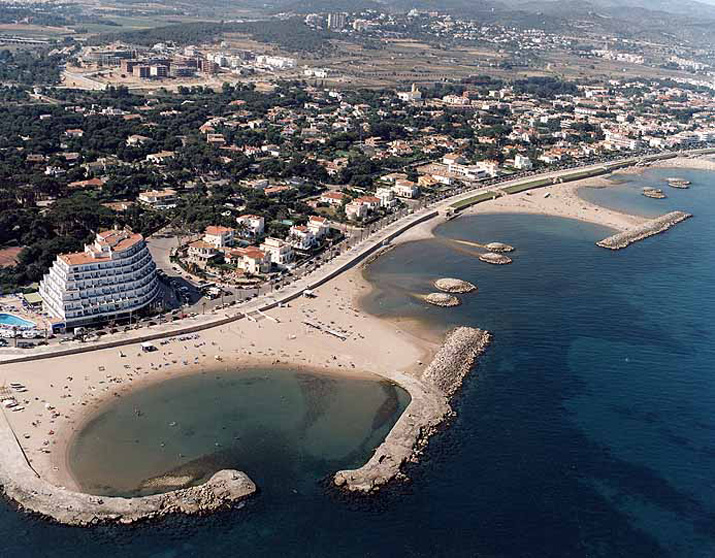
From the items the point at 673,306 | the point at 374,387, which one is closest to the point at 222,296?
the point at 374,387

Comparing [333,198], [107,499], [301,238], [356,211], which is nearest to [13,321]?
[107,499]

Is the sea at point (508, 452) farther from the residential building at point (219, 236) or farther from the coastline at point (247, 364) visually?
the residential building at point (219, 236)

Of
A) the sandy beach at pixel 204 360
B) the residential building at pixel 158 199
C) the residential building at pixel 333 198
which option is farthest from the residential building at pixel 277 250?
the residential building at pixel 158 199

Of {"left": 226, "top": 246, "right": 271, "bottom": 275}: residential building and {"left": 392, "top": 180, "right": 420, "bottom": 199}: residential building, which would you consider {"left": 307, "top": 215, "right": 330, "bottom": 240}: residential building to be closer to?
{"left": 226, "top": 246, "right": 271, "bottom": 275}: residential building

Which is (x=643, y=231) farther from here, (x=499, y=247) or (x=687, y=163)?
(x=687, y=163)

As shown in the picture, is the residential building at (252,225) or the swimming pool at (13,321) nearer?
the swimming pool at (13,321)

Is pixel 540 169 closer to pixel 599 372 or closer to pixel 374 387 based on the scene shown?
pixel 599 372
